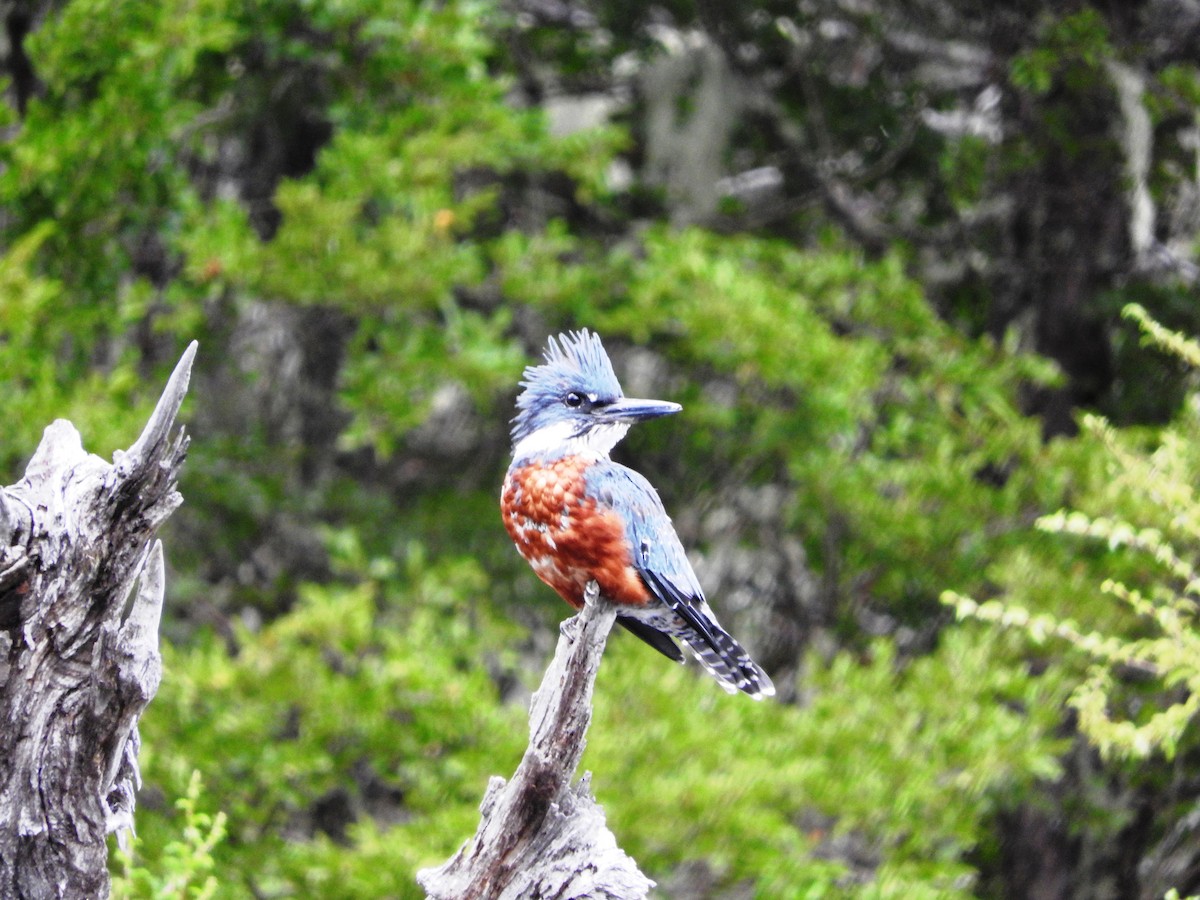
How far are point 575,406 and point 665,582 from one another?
536mm

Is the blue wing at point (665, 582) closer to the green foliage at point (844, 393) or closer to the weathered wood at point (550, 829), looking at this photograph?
the weathered wood at point (550, 829)

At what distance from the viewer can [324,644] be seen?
6.25 metres

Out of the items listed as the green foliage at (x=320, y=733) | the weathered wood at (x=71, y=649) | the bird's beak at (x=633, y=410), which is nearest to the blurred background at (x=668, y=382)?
the green foliage at (x=320, y=733)

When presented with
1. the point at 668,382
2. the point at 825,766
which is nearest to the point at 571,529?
the point at 825,766

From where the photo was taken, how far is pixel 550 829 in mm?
3018

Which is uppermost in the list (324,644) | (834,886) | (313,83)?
(313,83)

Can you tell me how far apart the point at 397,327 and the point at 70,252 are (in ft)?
4.97

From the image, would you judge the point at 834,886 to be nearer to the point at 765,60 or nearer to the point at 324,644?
the point at 324,644

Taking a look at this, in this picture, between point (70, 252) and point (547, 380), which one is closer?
point (547, 380)

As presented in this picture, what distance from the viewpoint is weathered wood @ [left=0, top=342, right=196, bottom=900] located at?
2.69 meters

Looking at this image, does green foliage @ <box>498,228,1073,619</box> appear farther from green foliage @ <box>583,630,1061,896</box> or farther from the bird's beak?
the bird's beak

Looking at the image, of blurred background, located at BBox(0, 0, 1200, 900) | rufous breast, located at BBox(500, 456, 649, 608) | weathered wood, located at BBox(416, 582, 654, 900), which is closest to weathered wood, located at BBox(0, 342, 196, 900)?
weathered wood, located at BBox(416, 582, 654, 900)

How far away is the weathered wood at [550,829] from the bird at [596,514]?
0.63m

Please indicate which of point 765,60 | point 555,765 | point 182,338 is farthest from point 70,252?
point 555,765
